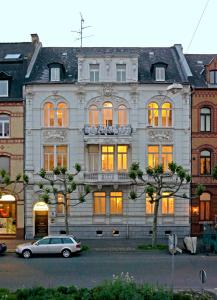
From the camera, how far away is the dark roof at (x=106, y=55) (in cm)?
3822

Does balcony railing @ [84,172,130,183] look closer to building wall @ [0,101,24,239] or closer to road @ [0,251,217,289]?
building wall @ [0,101,24,239]

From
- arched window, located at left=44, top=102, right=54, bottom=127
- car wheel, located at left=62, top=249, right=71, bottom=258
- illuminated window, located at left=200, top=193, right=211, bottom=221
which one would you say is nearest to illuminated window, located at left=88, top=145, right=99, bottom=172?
arched window, located at left=44, top=102, right=54, bottom=127

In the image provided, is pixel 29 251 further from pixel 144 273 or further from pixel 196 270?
pixel 196 270

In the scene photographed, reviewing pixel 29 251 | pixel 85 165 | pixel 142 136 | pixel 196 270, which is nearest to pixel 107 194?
pixel 85 165

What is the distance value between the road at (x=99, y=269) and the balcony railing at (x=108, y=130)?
9.81m

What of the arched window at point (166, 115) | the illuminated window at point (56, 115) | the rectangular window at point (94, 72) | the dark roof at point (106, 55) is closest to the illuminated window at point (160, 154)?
the arched window at point (166, 115)

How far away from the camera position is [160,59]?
135 feet

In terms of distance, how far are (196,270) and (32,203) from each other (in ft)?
55.9

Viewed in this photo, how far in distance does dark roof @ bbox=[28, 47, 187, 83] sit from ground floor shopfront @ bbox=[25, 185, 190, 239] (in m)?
9.19

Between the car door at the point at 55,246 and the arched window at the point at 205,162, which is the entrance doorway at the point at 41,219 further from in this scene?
the arched window at the point at 205,162

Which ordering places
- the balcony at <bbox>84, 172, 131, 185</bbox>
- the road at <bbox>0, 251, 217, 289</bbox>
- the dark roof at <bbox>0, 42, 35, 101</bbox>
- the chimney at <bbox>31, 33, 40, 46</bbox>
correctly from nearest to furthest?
the road at <bbox>0, 251, 217, 289</bbox> → the balcony at <bbox>84, 172, 131, 185</bbox> → the dark roof at <bbox>0, 42, 35, 101</bbox> → the chimney at <bbox>31, 33, 40, 46</bbox>

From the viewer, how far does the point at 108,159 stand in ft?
123

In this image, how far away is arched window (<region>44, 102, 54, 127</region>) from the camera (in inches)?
1489

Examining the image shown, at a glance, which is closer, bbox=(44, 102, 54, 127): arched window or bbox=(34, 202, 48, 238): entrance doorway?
bbox=(44, 102, 54, 127): arched window
